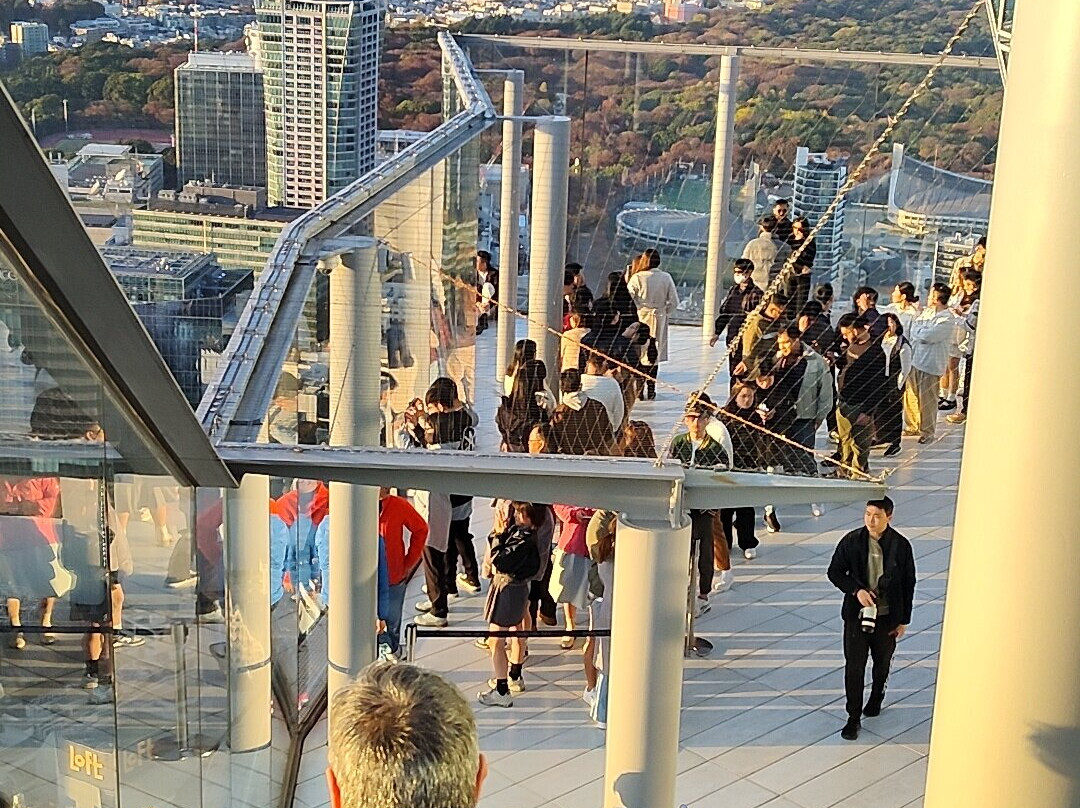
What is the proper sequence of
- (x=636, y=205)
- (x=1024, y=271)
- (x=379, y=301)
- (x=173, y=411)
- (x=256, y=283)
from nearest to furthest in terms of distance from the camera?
(x=1024, y=271) → (x=173, y=411) → (x=256, y=283) → (x=379, y=301) → (x=636, y=205)

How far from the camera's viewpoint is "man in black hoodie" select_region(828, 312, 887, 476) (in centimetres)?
378

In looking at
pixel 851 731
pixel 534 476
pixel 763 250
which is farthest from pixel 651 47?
pixel 534 476

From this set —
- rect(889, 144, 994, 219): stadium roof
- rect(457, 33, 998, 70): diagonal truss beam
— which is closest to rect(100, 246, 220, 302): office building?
rect(889, 144, 994, 219): stadium roof

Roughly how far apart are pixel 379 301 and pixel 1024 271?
7.87 ft

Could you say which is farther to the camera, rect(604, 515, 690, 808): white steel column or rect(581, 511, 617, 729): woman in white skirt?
rect(581, 511, 617, 729): woman in white skirt

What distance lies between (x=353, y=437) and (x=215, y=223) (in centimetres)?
51

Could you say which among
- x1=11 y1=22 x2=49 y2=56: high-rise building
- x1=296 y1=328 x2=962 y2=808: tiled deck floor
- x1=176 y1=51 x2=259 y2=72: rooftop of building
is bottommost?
x1=296 y1=328 x2=962 y2=808: tiled deck floor

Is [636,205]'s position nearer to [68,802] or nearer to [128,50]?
[128,50]

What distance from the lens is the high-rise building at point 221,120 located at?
305 centimetres

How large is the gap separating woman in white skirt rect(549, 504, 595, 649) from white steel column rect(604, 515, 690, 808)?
1.35 meters

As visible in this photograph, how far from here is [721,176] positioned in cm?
566

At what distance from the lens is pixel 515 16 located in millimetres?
5883

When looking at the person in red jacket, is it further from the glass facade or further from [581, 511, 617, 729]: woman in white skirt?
the glass facade

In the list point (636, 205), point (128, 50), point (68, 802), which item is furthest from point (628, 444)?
point (636, 205)
